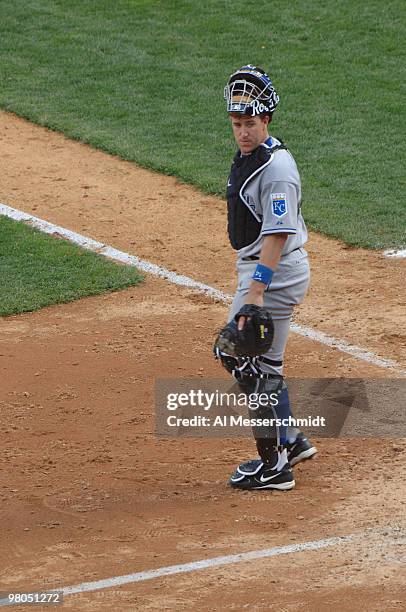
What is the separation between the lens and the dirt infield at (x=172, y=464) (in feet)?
17.7

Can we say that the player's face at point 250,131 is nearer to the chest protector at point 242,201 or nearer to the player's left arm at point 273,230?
the chest protector at point 242,201

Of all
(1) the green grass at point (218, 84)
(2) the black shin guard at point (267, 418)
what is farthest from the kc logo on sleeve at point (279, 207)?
(1) the green grass at point (218, 84)

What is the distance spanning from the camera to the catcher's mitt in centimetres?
583

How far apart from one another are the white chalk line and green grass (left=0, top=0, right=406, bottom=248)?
5.02 ft

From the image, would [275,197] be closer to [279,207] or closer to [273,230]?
[279,207]

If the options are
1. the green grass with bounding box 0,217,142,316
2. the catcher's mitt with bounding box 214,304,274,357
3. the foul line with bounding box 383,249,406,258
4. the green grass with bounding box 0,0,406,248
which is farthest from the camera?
the green grass with bounding box 0,0,406,248

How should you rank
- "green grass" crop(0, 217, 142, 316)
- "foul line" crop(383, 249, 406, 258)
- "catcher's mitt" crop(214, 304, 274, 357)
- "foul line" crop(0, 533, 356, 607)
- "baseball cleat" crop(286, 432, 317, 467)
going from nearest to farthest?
1. "foul line" crop(0, 533, 356, 607)
2. "catcher's mitt" crop(214, 304, 274, 357)
3. "baseball cleat" crop(286, 432, 317, 467)
4. "green grass" crop(0, 217, 142, 316)
5. "foul line" crop(383, 249, 406, 258)

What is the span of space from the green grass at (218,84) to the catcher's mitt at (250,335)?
4.24 metres

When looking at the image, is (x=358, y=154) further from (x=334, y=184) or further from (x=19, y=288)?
Answer: (x=19, y=288)

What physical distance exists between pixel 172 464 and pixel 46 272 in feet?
11.4

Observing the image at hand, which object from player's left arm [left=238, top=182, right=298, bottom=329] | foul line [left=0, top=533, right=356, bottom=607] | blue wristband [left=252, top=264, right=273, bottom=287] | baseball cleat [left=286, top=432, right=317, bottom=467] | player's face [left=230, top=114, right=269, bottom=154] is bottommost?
foul line [left=0, top=533, right=356, bottom=607]

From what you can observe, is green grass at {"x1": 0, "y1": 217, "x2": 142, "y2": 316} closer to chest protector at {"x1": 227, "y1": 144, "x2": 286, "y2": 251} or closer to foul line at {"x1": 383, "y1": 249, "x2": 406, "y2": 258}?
foul line at {"x1": 383, "y1": 249, "x2": 406, "y2": 258}

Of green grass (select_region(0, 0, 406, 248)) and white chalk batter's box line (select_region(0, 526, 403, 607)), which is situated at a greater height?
green grass (select_region(0, 0, 406, 248))

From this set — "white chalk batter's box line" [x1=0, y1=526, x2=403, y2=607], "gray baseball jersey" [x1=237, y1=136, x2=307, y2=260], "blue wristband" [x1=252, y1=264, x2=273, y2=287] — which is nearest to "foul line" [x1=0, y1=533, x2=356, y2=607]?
"white chalk batter's box line" [x1=0, y1=526, x2=403, y2=607]
